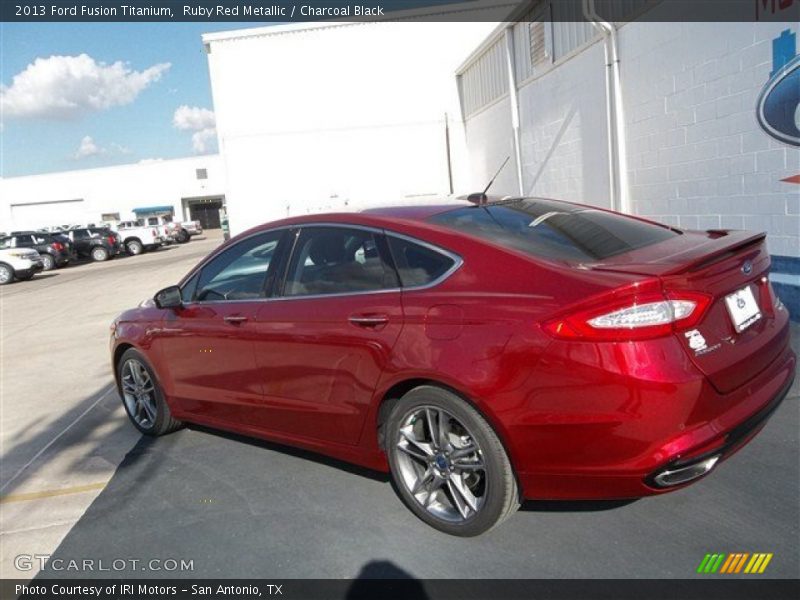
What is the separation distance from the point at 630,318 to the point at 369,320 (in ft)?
4.07

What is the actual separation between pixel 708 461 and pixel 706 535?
57 cm

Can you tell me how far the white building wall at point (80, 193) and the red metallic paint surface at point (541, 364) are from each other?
189 feet

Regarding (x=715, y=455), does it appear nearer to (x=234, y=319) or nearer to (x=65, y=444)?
(x=234, y=319)

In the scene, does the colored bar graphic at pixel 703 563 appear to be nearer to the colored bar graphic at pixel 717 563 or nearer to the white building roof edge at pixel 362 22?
the colored bar graphic at pixel 717 563

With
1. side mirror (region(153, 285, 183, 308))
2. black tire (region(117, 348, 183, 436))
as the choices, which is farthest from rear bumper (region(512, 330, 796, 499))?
black tire (region(117, 348, 183, 436))

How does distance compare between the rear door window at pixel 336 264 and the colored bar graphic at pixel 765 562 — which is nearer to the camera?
the colored bar graphic at pixel 765 562

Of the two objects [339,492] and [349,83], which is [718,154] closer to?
[339,492]

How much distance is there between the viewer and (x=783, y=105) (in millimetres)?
5590

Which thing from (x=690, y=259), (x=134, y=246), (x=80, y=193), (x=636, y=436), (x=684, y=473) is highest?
(x=80, y=193)

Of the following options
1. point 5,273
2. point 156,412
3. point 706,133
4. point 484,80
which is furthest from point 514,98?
point 5,273

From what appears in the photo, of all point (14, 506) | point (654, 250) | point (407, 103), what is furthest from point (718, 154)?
point (407, 103)

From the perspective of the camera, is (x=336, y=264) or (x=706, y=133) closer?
(x=336, y=264)

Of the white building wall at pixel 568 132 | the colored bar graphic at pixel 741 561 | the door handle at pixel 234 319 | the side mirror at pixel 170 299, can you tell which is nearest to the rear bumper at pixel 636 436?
the colored bar graphic at pixel 741 561

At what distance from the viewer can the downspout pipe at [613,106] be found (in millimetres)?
8094
